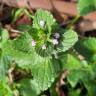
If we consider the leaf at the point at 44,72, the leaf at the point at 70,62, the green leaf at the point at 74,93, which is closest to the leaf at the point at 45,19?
the leaf at the point at 44,72

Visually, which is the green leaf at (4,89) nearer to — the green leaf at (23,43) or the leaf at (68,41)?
the green leaf at (23,43)

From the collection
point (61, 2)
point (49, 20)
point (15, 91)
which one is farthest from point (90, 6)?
point (15, 91)

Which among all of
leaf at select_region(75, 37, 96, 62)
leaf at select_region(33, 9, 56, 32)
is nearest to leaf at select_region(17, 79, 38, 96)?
leaf at select_region(75, 37, 96, 62)

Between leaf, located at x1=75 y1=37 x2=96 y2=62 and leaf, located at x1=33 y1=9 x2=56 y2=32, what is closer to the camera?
leaf, located at x1=33 y1=9 x2=56 y2=32

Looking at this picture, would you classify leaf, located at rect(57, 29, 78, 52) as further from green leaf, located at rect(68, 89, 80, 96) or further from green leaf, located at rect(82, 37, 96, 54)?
green leaf, located at rect(68, 89, 80, 96)

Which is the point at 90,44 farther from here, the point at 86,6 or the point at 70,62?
the point at 86,6
